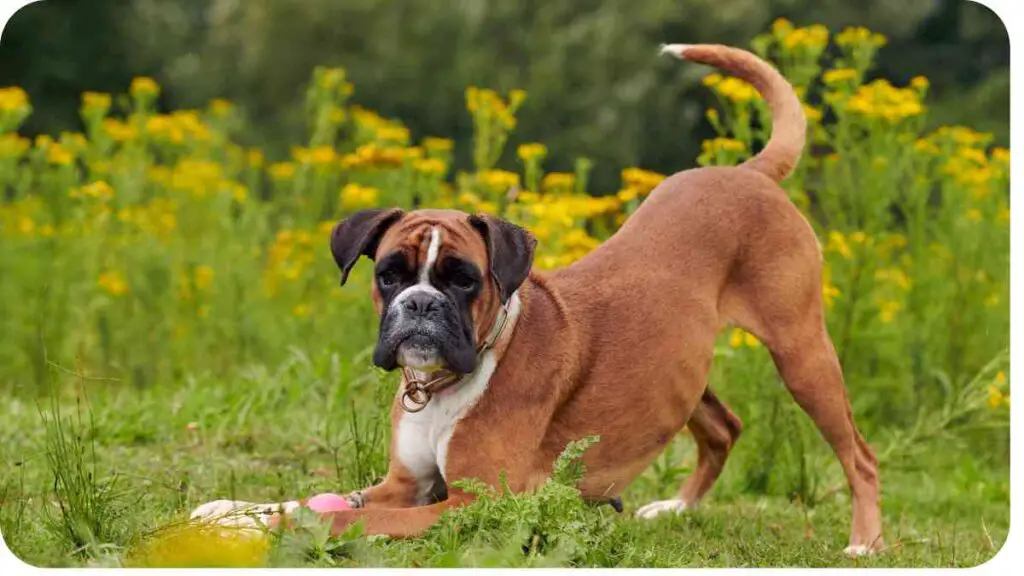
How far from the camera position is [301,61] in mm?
16297

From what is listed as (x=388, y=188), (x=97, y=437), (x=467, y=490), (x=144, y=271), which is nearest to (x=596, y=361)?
(x=467, y=490)

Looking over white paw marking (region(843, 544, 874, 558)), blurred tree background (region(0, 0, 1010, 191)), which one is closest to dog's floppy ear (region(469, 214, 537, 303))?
white paw marking (region(843, 544, 874, 558))

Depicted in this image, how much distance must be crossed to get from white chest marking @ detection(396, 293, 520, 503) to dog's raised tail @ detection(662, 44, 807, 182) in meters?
1.59

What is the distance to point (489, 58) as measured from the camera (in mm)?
15125

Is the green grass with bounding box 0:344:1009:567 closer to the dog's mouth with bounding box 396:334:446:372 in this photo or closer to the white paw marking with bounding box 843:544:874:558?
the white paw marking with bounding box 843:544:874:558

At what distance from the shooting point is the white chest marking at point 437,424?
192 inches

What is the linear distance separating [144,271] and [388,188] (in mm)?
1755

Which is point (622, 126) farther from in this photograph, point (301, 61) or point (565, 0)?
point (301, 61)

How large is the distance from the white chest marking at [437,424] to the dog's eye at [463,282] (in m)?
0.32

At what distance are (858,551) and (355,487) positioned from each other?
2079 millimetres

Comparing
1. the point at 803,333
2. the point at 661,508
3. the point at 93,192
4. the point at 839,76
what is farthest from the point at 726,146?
the point at 93,192

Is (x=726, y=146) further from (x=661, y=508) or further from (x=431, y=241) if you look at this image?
(x=431, y=241)

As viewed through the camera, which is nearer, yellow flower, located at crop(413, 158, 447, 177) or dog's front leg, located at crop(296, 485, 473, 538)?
dog's front leg, located at crop(296, 485, 473, 538)

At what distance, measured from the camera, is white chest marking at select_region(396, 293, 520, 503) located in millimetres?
4871
